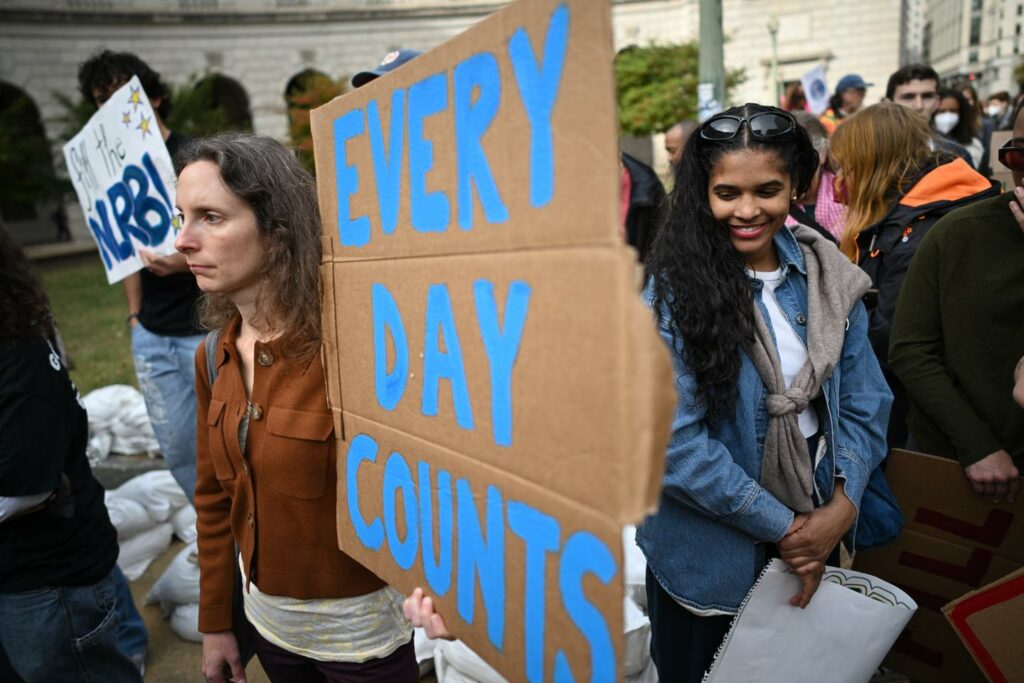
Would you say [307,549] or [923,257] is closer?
[307,549]

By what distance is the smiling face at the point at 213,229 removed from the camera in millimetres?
1445

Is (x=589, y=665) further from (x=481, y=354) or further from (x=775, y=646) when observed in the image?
(x=775, y=646)

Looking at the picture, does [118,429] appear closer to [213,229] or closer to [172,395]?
[172,395]

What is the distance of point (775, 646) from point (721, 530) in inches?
10.5

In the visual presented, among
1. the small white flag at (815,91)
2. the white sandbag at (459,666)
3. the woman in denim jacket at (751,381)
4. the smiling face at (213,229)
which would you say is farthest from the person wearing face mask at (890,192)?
the small white flag at (815,91)

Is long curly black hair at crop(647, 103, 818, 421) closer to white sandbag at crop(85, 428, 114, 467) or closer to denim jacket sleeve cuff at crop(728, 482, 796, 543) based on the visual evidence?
denim jacket sleeve cuff at crop(728, 482, 796, 543)

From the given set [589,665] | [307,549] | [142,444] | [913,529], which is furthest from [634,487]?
[142,444]

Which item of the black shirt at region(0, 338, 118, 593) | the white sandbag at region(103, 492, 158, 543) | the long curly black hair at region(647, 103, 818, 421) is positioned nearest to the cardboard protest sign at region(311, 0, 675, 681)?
the long curly black hair at region(647, 103, 818, 421)

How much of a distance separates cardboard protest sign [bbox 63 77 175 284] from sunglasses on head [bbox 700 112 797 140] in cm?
204

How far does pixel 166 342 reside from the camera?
10.2 feet

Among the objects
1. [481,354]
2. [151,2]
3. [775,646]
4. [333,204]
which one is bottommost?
[775,646]

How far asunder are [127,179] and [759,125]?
8.01 ft

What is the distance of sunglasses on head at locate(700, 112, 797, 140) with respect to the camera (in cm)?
159

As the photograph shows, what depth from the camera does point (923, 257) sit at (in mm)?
2080
